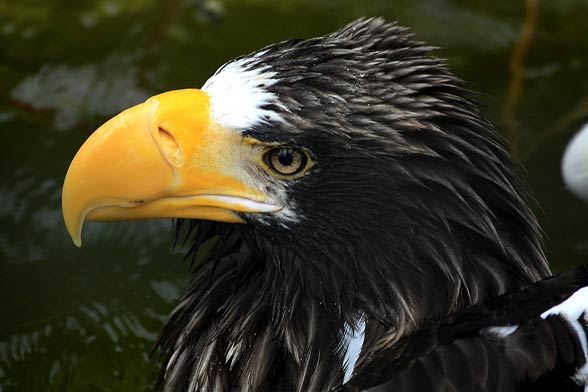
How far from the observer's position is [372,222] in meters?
2.82

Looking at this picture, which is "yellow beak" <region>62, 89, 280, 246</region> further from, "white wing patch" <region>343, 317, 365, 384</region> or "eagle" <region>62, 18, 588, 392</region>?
"white wing patch" <region>343, 317, 365, 384</region>

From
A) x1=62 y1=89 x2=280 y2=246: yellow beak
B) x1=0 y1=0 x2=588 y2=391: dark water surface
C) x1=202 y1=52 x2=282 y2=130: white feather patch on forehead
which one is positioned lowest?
x1=0 y1=0 x2=588 y2=391: dark water surface

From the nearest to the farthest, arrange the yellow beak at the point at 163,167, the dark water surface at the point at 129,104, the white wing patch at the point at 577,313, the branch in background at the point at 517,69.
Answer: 1. the white wing patch at the point at 577,313
2. the yellow beak at the point at 163,167
3. the dark water surface at the point at 129,104
4. the branch in background at the point at 517,69

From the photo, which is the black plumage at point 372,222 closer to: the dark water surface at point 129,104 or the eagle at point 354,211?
the eagle at point 354,211

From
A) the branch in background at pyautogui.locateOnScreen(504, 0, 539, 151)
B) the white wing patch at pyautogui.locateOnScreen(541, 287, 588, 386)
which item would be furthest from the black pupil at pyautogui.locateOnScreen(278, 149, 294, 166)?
the branch in background at pyautogui.locateOnScreen(504, 0, 539, 151)

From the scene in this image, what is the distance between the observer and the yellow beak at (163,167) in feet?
→ 8.93

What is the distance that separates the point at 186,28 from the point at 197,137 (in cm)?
264

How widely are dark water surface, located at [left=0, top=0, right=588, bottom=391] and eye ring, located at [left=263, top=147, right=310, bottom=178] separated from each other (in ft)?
4.26

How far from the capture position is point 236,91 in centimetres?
276

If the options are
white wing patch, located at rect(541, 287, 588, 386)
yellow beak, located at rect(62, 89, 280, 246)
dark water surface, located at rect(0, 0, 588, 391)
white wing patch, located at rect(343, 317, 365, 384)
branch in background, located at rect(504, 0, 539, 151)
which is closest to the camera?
white wing patch, located at rect(541, 287, 588, 386)

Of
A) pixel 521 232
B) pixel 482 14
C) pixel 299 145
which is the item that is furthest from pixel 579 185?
pixel 482 14

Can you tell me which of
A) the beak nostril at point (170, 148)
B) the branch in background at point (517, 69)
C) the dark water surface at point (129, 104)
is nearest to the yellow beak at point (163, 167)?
the beak nostril at point (170, 148)

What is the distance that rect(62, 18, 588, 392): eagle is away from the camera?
270 centimetres

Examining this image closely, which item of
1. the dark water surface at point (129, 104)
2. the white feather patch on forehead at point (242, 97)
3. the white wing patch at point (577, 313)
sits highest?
the white feather patch on forehead at point (242, 97)
